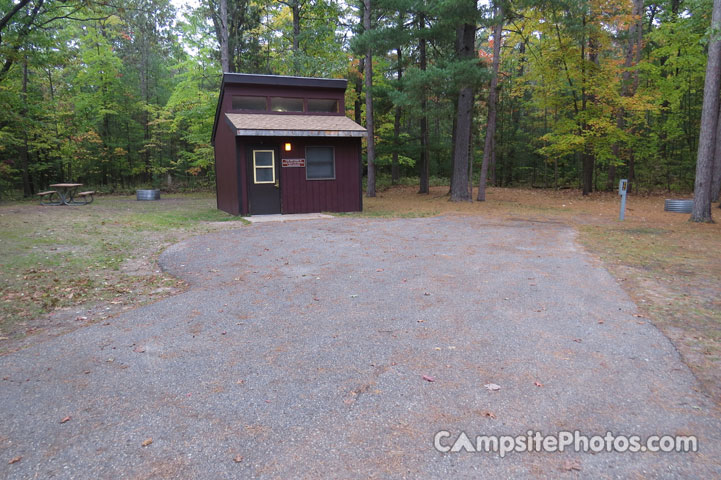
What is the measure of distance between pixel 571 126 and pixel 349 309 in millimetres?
18870

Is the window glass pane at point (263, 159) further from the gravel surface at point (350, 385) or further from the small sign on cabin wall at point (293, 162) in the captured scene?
the gravel surface at point (350, 385)

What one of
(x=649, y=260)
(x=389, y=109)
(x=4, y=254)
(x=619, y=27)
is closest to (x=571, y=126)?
(x=619, y=27)

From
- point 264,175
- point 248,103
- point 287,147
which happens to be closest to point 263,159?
point 264,175

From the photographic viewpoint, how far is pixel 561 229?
11.1 m

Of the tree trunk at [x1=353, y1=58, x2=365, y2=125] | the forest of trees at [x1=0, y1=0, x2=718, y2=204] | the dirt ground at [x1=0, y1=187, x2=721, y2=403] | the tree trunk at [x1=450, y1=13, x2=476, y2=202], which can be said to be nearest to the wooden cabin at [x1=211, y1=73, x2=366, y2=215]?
the dirt ground at [x1=0, y1=187, x2=721, y2=403]

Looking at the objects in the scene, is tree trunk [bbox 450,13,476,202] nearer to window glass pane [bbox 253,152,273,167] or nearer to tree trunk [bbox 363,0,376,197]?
tree trunk [bbox 363,0,376,197]

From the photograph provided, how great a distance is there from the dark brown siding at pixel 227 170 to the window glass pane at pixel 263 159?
669 millimetres

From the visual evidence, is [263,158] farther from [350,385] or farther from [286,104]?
[350,385]

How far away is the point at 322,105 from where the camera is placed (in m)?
15.8

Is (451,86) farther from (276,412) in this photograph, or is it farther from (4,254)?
(276,412)

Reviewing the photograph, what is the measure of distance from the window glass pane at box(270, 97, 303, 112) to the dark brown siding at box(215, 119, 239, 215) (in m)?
1.81

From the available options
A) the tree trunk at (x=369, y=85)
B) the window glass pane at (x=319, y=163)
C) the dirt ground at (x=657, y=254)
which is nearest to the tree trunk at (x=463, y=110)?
the dirt ground at (x=657, y=254)

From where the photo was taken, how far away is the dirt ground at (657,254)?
3.96 metres

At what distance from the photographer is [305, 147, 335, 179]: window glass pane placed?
48.3 feet
